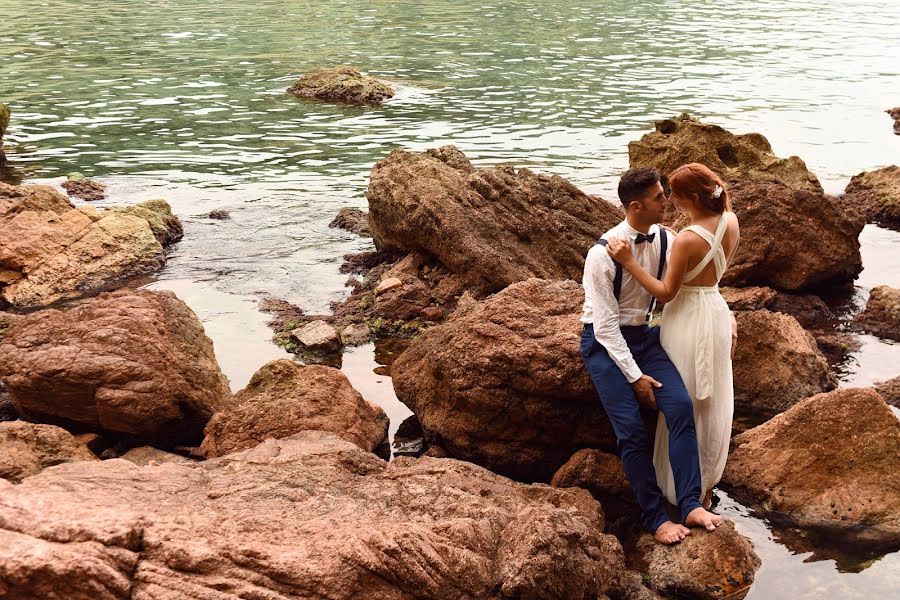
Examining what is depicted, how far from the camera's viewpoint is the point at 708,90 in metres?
36.2

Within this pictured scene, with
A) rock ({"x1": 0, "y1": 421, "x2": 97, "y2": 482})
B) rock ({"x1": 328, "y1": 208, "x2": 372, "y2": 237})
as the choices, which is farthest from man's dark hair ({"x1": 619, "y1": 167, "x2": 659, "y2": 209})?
rock ({"x1": 328, "y1": 208, "x2": 372, "y2": 237})

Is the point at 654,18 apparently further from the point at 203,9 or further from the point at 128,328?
the point at 128,328

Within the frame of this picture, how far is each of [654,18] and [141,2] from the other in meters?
30.5

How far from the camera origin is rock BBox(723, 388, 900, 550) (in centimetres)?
921

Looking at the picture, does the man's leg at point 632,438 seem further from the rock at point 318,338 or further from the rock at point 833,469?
the rock at point 318,338

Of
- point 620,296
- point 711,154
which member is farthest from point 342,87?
point 620,296

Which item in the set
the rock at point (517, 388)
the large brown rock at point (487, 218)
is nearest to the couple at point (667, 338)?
the rock at point (517, 388)

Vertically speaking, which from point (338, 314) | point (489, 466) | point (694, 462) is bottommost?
point (338, 314)

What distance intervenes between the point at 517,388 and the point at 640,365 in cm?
172

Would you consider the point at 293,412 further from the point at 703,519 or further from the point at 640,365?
the point at 703,519

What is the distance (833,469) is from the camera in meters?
9.51

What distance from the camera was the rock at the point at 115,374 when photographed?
10750mm

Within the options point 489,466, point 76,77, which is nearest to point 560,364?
point 489,466

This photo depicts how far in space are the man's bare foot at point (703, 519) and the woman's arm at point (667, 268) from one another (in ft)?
5.57
